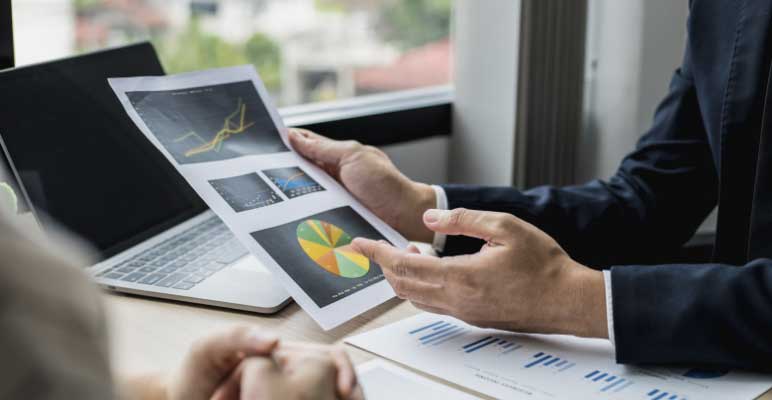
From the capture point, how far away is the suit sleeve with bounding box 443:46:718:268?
1229 millimetres

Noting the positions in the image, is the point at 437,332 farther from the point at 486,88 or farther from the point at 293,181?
the point at 486,88

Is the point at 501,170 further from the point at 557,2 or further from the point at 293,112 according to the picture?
the point at 293,112

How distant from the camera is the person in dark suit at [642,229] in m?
0.79

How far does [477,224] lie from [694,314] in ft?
0.68

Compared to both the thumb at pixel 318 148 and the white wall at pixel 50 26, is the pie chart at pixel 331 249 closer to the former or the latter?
the thumb at pixel 318 148

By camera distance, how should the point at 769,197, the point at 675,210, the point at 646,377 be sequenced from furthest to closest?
the point at 675,210, the point at 769,197, the point at 646,377

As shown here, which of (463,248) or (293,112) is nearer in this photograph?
(463,248)

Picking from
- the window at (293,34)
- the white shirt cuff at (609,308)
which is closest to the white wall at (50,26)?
the window at (293,34)

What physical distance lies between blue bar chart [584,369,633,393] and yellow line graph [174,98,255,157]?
457mm

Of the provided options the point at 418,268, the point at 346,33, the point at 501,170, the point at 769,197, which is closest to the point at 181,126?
the point at 418,268

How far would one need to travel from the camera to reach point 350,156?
1.10 metres

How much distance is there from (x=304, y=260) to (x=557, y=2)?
1.12m

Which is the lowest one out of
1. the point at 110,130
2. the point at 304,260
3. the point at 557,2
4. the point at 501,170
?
the point at 501,170

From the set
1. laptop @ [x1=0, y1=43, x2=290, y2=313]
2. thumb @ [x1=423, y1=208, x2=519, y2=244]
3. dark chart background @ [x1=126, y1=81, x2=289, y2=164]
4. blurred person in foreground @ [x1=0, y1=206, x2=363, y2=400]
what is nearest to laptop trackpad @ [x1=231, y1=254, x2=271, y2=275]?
laptop @ [x1=0, y1=43, x2=290, y2=313]
